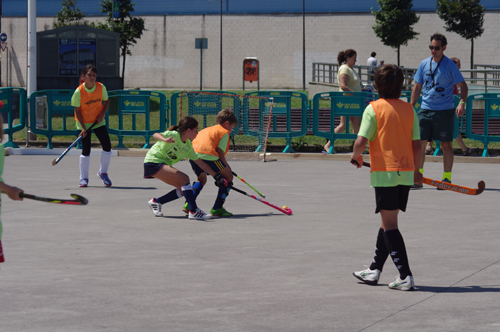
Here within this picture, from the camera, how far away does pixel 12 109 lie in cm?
1683

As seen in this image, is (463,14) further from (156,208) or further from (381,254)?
(381,254)

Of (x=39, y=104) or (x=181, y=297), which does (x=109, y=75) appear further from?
(x=181, y=297)

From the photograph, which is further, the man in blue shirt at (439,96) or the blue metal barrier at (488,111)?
the blue metal barrier at (488,111)

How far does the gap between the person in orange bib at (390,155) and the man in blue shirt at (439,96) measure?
4943 mm

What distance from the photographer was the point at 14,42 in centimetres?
5381

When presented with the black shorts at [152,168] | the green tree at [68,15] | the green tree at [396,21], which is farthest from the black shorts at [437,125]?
the green tree at [68,15]

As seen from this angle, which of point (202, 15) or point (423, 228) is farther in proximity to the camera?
point (202, 15)

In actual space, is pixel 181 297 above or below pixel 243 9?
below

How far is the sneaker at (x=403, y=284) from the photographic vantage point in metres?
5.21

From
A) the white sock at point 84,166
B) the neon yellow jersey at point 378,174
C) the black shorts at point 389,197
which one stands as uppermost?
the neon yellow jersey at point 378,174

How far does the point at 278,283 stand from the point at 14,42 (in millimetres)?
52175

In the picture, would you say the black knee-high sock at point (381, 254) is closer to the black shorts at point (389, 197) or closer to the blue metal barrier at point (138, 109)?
the black shorts at point (389, 197)

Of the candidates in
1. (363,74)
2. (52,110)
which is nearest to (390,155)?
(52,110)

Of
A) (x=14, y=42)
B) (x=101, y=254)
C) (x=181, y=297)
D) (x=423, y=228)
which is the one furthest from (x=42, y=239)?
(x=14, y=42)
